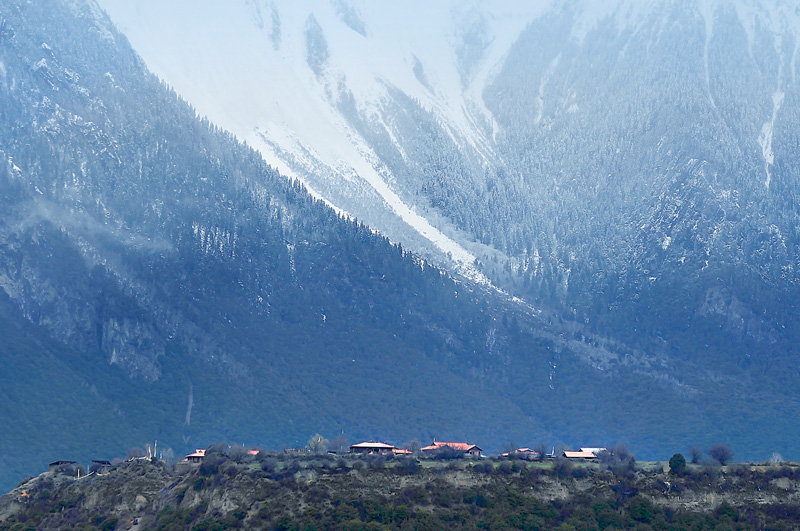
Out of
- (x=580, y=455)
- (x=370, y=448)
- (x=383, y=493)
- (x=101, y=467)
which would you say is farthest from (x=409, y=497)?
(x=101, y=467)

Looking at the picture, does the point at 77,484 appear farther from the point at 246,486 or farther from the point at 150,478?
the point at 246,486

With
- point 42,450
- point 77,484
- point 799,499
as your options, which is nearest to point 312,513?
point 77,484

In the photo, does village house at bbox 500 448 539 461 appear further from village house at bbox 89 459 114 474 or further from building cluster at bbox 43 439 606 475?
village house at bbox 89 459 114 474

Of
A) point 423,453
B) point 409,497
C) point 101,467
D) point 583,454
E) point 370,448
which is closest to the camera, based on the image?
point 409,497

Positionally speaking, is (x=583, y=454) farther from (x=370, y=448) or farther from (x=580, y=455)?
(x=370, y=448)

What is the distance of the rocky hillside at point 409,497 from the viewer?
13388 cm

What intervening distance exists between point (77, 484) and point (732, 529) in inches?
2392

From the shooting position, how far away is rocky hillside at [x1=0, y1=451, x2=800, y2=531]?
13388 cm

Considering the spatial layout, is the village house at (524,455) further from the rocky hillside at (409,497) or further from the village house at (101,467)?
the village house at (101,467)

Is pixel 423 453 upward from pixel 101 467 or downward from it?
upward

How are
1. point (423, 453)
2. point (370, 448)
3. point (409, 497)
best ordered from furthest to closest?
1. point (370, 448)
2. point (423, 453)
3. point (409, 497)

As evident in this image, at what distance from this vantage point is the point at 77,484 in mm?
149500

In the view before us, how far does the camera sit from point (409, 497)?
138 meters

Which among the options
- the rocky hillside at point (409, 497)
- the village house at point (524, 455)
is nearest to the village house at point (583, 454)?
the village house at point (524, 455)
